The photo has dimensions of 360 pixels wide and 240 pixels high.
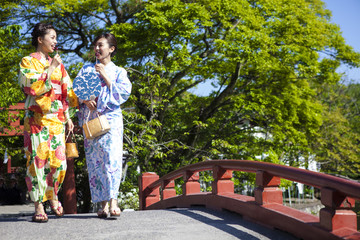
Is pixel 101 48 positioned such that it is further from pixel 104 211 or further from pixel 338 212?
pixel 338 212

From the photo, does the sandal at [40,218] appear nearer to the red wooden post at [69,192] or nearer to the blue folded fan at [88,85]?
the blue folded fan at [88,85]

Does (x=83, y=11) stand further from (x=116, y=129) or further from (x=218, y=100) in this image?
(x=116, y=129)

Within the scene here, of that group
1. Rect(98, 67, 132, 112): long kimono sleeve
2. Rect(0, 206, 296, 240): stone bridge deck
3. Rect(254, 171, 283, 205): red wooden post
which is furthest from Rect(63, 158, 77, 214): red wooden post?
Rect(254, 171, 283, 205): red wooden post

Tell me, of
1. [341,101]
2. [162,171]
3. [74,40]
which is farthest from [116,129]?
[341,101]

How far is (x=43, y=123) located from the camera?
14.5 ft

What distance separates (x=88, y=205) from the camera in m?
12.4

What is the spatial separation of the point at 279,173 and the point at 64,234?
2.19 m

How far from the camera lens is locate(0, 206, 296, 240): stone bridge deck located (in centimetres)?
385

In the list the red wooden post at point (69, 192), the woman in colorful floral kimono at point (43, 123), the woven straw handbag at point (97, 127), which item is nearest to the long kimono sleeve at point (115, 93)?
the woven straw handbag at point (97, 127)

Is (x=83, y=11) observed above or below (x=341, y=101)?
above

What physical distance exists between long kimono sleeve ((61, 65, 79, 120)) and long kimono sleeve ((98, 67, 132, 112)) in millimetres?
408

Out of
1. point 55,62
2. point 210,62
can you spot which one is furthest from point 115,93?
point 210,62

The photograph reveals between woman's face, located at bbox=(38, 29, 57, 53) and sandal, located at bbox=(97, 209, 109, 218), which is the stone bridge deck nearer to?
sandal, located at bbox=(97, 209, 109, 218)

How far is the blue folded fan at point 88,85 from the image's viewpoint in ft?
14.8
